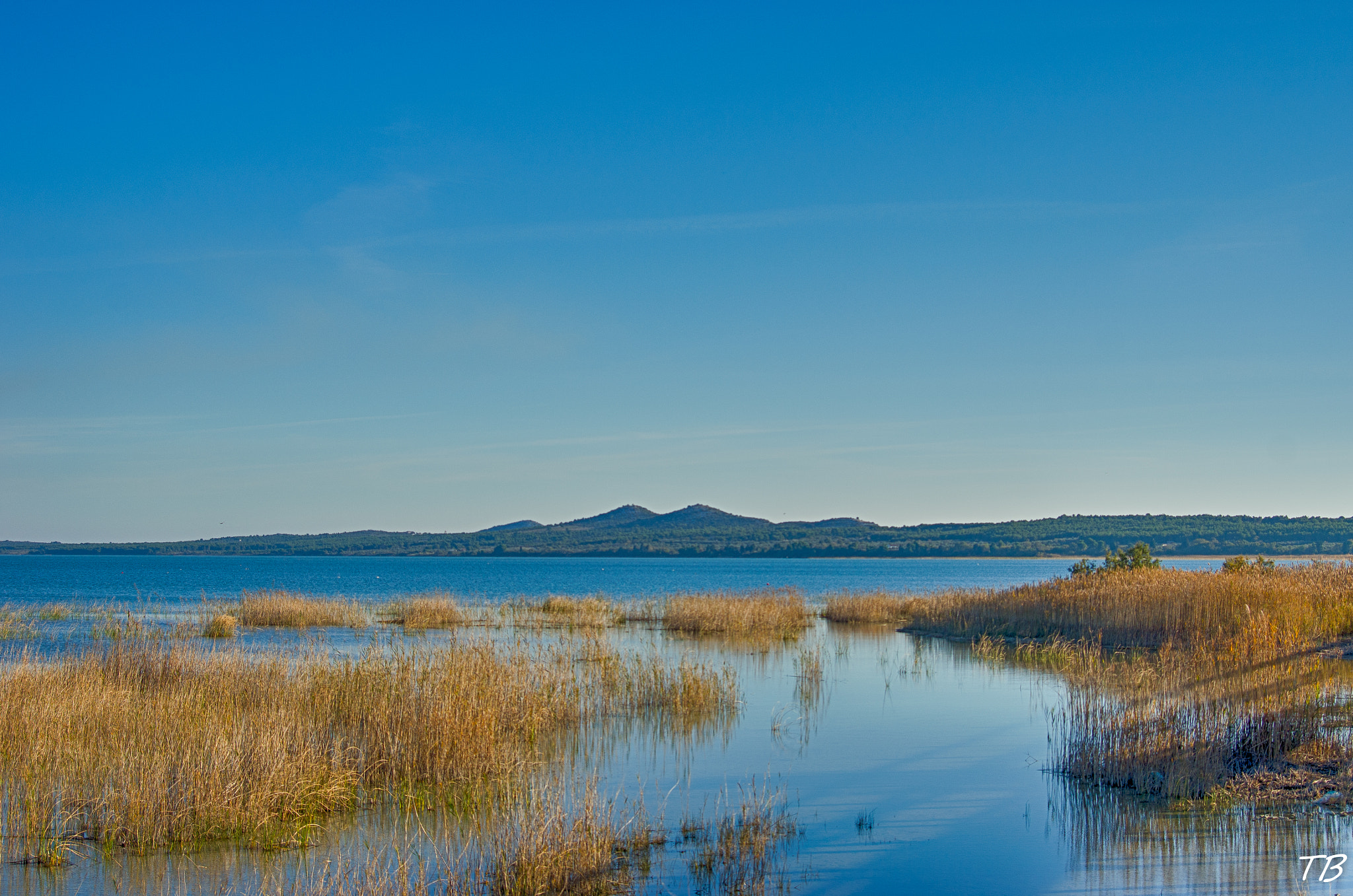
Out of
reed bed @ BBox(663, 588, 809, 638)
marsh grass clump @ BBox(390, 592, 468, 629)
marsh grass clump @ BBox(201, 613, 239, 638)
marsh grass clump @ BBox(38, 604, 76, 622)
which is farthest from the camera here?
marsh grass clump @ BBox(38, 604, 76, 622)

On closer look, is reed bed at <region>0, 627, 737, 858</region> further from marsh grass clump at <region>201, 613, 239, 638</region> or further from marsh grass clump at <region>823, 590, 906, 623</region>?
marsh grass clump at <region>823, 590, 906, 623</region>

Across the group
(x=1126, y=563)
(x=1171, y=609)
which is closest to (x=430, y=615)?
(x=1171, y=609)

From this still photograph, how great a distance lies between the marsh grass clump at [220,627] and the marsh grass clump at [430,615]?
4.48 meters

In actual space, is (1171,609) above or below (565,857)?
above

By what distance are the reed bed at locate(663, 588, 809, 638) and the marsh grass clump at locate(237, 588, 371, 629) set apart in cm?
926

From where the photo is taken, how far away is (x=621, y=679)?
48.8 ft

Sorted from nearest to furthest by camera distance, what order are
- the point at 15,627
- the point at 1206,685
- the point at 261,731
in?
the point at 261,731 < the point at 1206,685 < the point at 15,627

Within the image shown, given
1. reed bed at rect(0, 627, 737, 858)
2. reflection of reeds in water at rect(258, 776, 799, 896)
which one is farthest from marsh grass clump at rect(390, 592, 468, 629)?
reflection of reeds in water at rect(258, 776, 799, 896)

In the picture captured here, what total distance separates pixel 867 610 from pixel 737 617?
6.25 metres

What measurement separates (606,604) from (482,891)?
26.4 m

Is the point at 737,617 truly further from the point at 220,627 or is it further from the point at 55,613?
the point at 55,613

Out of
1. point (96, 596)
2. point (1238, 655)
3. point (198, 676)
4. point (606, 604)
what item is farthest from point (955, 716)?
point (96, 596)

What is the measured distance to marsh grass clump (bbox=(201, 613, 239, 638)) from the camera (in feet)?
80.7

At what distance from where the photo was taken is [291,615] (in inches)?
1163
